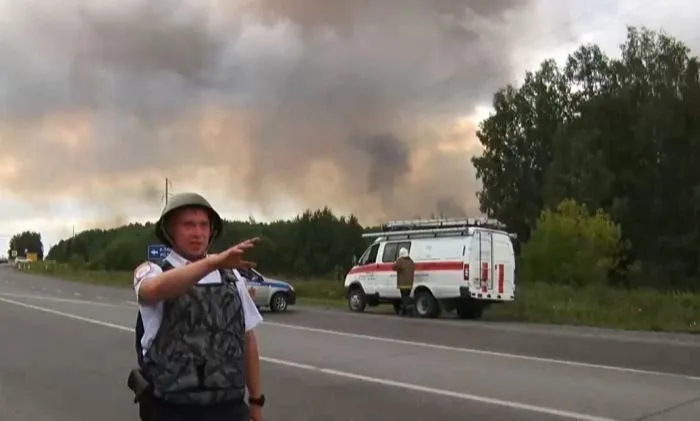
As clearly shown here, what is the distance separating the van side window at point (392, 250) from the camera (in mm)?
24886

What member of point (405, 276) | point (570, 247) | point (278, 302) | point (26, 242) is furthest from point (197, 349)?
point (26, 242)

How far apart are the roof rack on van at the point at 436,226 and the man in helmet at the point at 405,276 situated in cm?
87

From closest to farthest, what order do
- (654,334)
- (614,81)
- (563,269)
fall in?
(654,334) < (563,269) < (614,81)

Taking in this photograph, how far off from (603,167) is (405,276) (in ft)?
134

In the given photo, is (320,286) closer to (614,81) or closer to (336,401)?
(336,401)

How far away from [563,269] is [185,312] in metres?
55.8

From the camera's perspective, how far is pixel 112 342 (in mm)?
16344

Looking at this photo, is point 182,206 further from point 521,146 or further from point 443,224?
point 521,146

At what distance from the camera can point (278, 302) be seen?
26812 mm

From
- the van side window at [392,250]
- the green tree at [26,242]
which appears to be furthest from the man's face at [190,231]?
the green tree at [26,242]

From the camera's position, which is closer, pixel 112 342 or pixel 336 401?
pixel 336 401

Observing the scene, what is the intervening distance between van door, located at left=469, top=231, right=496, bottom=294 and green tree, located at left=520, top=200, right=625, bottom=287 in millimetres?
32974

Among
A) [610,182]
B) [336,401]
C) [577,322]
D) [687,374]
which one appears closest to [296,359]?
[336,401]

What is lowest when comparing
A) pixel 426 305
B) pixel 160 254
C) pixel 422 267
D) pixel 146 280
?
pixel 426 305
